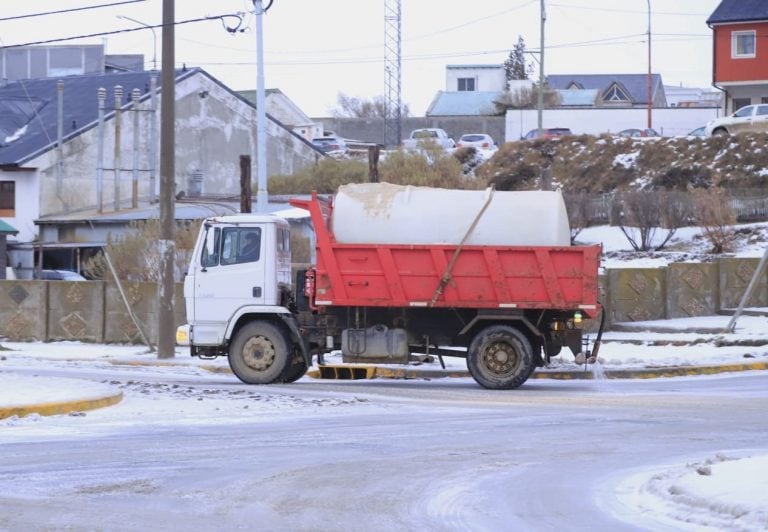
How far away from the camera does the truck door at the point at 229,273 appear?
1984cm

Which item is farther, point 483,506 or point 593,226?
point 593,226

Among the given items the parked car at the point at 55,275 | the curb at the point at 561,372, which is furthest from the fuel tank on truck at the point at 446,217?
the parked car at the point at 55,275

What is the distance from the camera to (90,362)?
24938 mm

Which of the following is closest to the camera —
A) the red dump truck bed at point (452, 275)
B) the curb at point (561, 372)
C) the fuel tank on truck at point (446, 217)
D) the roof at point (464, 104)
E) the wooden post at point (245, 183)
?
the red dump truck bed at point (452, 275)

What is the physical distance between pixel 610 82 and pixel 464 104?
14.4 m

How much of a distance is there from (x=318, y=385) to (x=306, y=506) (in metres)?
10.4

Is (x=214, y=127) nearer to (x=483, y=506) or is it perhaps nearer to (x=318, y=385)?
(x=318, y=385)

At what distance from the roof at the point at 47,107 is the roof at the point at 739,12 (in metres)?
28.2

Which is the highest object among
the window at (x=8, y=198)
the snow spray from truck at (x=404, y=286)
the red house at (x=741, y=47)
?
the red house at (x=741, y=47)

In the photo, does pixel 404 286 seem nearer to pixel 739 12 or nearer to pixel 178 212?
pixel 178 212

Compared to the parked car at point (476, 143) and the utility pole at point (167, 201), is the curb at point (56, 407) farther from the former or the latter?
the parked car at point (476, 143)

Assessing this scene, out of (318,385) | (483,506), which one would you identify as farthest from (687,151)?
(483,506)

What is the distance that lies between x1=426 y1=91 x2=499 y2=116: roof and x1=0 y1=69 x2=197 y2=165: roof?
46.1 meters

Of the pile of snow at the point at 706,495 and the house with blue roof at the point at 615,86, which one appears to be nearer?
the pile of snow at the point at 706,495
